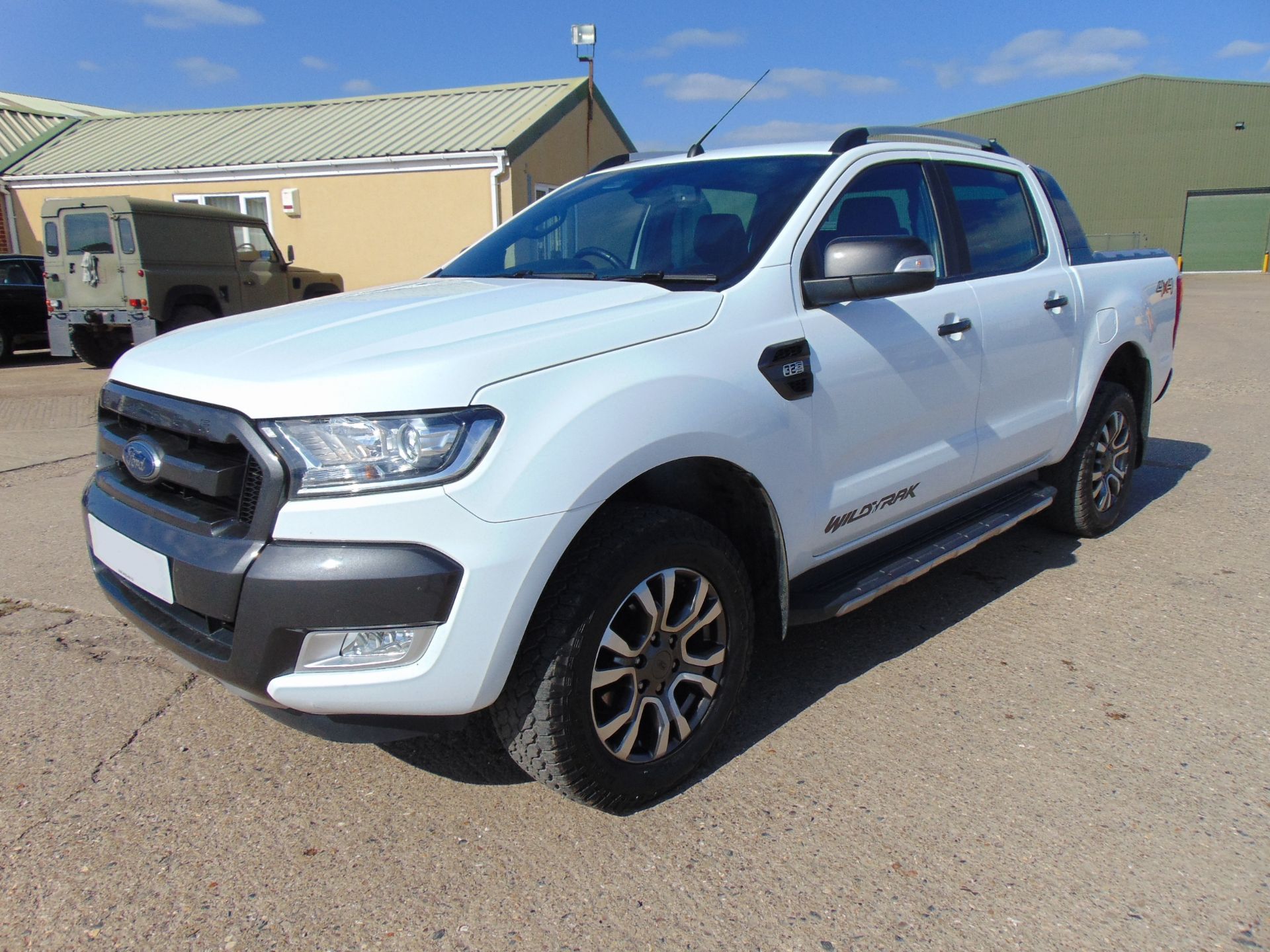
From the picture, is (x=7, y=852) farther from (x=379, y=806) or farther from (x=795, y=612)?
(x=795, y=612)

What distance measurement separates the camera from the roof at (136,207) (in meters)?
11.8

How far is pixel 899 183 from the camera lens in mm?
3467

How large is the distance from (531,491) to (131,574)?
115cm

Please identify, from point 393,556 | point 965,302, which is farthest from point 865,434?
point 393,556

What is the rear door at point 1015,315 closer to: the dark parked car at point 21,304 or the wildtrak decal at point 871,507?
the wildtrak decal at point 871,507

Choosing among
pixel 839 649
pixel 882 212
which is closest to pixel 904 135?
pixel 882 212

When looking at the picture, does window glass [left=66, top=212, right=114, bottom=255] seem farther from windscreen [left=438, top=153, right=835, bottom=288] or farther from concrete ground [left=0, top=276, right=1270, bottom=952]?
windscreen [left=438, top=153, right=835, bottom=288]

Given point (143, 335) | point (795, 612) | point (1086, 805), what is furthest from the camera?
point (143, 335)

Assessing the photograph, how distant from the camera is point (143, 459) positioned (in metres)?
2.38

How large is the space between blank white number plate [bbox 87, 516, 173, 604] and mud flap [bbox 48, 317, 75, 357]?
1122cm

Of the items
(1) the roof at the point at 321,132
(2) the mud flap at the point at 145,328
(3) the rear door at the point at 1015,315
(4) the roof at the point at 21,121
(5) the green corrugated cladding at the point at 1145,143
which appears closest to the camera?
(3) the rear door at the point at 1015,315

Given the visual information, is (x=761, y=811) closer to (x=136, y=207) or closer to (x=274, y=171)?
(x=136, y=207)

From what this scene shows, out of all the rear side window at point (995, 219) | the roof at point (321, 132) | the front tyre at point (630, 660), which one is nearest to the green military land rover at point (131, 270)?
the roof at point (321, 132)

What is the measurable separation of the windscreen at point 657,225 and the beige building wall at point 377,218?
12.8m
